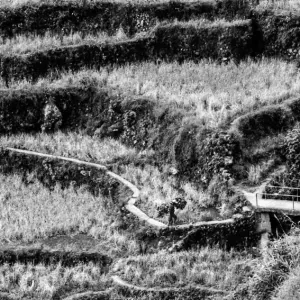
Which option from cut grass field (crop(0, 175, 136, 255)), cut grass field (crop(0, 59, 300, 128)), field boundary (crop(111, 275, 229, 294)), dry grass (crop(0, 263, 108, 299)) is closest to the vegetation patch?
cut grass field (crop(0, 59, 300, 128))

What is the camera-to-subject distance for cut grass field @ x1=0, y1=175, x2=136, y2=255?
1598 centimetres

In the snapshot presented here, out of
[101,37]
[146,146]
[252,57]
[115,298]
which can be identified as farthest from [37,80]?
[115,298]

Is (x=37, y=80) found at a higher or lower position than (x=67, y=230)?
higher

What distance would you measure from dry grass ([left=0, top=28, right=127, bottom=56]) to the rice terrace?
0.07 meters

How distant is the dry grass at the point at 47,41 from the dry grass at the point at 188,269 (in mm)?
9601

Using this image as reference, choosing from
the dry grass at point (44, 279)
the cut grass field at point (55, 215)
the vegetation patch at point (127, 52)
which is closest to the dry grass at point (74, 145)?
the cut grass field at point (55, 215)

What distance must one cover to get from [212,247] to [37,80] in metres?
9.09

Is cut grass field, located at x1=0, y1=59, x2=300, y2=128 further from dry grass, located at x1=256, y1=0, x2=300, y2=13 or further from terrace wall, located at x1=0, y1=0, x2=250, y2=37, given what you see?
terrace wall, located at x1=0, y1=0, x2=250, y2=37

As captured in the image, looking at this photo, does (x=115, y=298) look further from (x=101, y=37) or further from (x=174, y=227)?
(x=101, y=37)

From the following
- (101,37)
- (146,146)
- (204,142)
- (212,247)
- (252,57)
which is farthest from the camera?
(101,37)

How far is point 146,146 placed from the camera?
62.2 ft

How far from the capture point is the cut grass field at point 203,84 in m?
18.8

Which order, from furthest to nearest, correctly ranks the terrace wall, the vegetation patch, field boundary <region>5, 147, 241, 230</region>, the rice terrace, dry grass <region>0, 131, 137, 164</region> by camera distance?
the terrace wall → the vegetation patch → dry grass <region>0, 131, 137, 164</region> → field boundary <region>5, 147, 241, 230</region> → the rice terrace

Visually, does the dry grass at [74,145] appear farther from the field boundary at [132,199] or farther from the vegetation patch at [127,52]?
the vegetation patch at [127,52]
